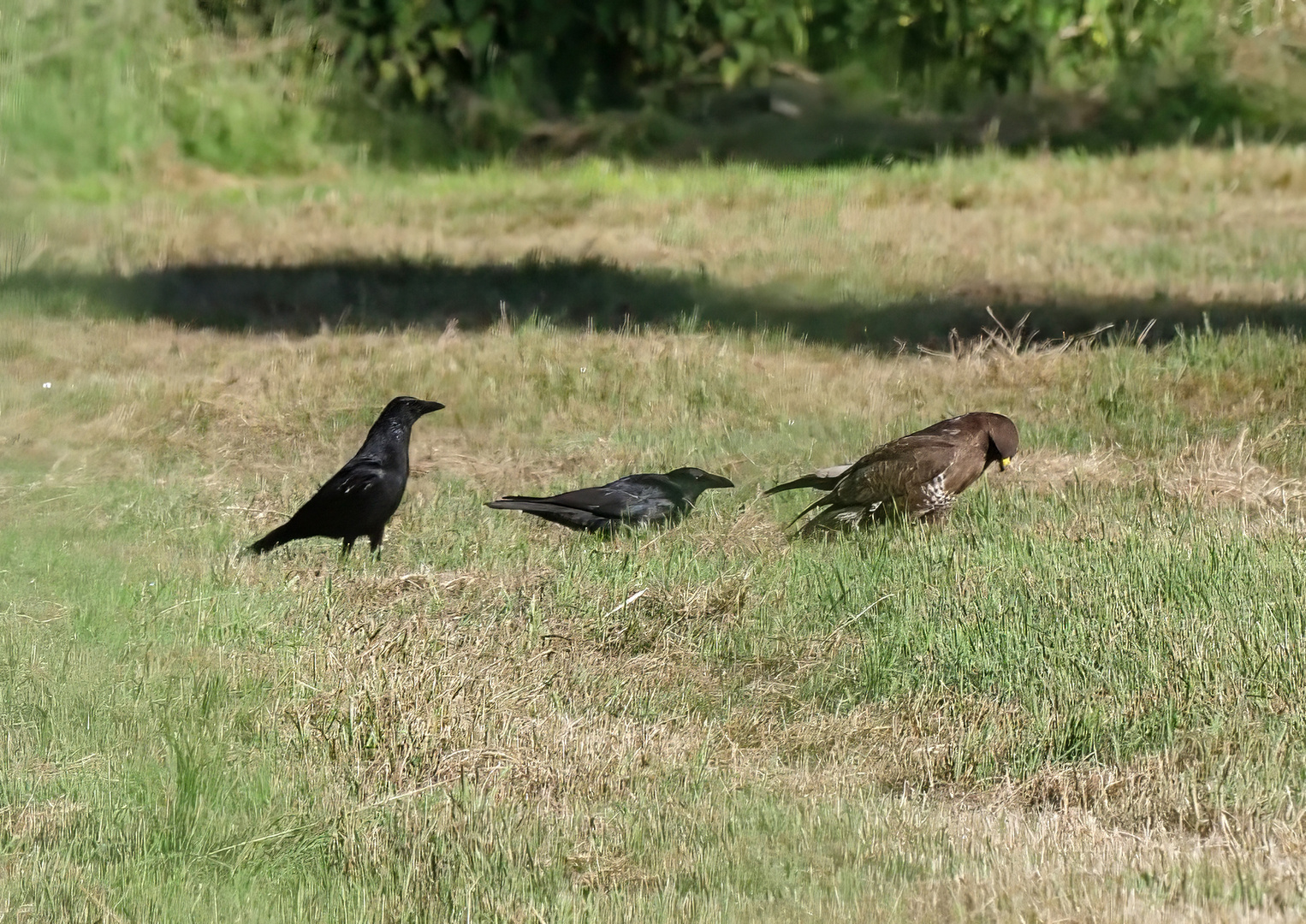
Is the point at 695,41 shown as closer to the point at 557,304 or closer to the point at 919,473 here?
the point at 557,304

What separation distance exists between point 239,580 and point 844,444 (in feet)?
12.0

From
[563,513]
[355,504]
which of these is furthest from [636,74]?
[355,504]

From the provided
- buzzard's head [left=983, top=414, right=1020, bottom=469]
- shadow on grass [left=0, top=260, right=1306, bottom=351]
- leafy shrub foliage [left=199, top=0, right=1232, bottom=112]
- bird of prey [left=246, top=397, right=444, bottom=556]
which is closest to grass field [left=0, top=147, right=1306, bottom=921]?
shadow on grass [left=0, top=260, right=1306, bottom=351]

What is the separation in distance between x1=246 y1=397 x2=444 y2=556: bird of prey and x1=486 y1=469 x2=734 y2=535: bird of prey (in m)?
0.44

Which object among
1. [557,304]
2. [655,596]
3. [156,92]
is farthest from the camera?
[156,92]

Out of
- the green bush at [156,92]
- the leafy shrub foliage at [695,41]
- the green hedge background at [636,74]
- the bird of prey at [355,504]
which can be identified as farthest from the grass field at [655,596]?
the leafy shrub foliage at [695,41]

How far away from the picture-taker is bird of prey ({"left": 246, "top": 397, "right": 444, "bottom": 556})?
7340 mm

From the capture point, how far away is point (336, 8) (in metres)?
16.8

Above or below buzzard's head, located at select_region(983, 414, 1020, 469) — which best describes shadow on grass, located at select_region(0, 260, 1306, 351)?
below

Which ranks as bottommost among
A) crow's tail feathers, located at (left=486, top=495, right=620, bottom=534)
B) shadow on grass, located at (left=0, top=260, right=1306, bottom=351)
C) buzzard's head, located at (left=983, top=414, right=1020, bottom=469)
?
shadow on grass, located at (left=0, top=260, right=1306, bottom=351)

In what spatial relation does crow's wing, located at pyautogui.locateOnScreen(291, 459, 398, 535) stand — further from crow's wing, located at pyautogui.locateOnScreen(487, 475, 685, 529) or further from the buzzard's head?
the buzzard's head

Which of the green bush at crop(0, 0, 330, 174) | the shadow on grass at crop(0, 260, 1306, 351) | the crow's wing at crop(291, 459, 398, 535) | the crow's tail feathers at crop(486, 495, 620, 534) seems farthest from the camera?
the green bush at crop(0, 0, 330, 174)

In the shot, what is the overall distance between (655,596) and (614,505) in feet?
4.36

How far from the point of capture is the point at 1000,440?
760cm
